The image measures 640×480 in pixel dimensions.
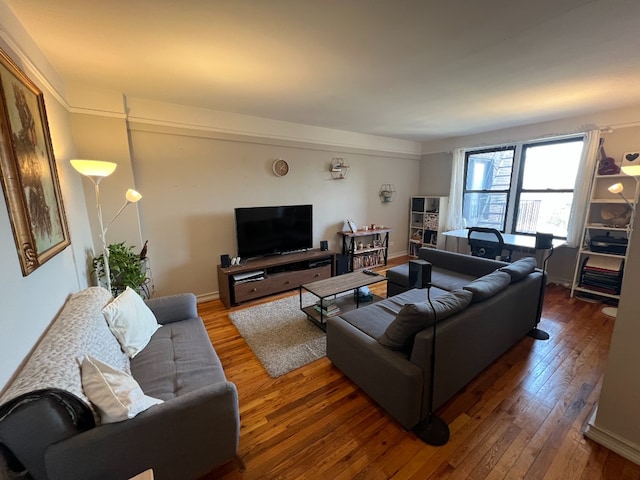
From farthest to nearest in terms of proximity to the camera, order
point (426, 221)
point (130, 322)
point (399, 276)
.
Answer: point (426, 221) → point (399, 276) → point (130, 322)

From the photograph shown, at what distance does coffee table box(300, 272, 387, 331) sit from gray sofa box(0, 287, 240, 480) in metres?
1.30

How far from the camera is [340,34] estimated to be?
5.40ft

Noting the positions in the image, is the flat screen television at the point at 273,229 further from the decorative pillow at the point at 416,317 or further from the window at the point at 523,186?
the window at the point at 523,186

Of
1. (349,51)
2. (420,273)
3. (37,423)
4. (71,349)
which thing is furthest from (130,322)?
(349,51)

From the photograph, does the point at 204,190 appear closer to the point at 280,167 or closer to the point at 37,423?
the point at 280,167

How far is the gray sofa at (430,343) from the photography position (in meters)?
1.54

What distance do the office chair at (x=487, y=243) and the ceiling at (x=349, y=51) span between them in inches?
60.3

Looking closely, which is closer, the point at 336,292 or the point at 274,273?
the point at 336,292

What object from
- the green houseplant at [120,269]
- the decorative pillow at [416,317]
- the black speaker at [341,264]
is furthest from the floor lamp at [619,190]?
the green houseplant at [120,269]

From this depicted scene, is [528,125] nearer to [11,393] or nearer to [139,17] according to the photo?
[139,17]

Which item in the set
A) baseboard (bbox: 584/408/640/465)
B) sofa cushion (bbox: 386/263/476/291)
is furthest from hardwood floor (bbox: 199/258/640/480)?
sofa cushion (bbox: 386/263/476/291)

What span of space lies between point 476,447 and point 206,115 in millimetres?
3858

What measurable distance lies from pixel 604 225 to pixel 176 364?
4817 millimetres

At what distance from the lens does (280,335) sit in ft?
8.63
